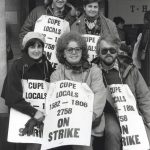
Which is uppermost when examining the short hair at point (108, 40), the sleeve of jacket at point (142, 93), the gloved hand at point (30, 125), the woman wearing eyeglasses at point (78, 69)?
the short hair at point (108, 40)

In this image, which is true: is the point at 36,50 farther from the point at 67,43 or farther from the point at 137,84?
the point at 137,84

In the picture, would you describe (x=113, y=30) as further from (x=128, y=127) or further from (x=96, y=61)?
(x=128, y=127)

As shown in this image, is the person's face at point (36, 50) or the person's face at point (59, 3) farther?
the person's face at point (59, 3)

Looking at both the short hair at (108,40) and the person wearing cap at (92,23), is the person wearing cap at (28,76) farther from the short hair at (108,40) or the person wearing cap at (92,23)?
the person wearing cap at (92,23)

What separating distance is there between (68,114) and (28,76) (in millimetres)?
696

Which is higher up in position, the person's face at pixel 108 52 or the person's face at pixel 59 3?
the person's face at pixel 59 3

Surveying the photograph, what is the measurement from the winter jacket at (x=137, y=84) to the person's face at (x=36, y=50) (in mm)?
689

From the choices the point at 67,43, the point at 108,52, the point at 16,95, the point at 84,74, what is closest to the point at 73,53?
the point at 67,43

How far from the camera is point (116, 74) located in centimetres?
630

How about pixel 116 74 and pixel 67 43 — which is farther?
pixel 116 74

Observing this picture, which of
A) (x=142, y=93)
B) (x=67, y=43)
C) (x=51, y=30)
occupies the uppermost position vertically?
(x=51, y=30)

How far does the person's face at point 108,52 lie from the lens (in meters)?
6.20

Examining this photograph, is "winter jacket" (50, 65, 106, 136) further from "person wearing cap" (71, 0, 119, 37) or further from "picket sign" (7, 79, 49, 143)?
"person wearing cap" (71, 0, 119, 37)

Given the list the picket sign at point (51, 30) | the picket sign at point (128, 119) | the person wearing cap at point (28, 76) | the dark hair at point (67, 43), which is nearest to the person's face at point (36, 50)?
the person wearing cap at point (28, 76)
